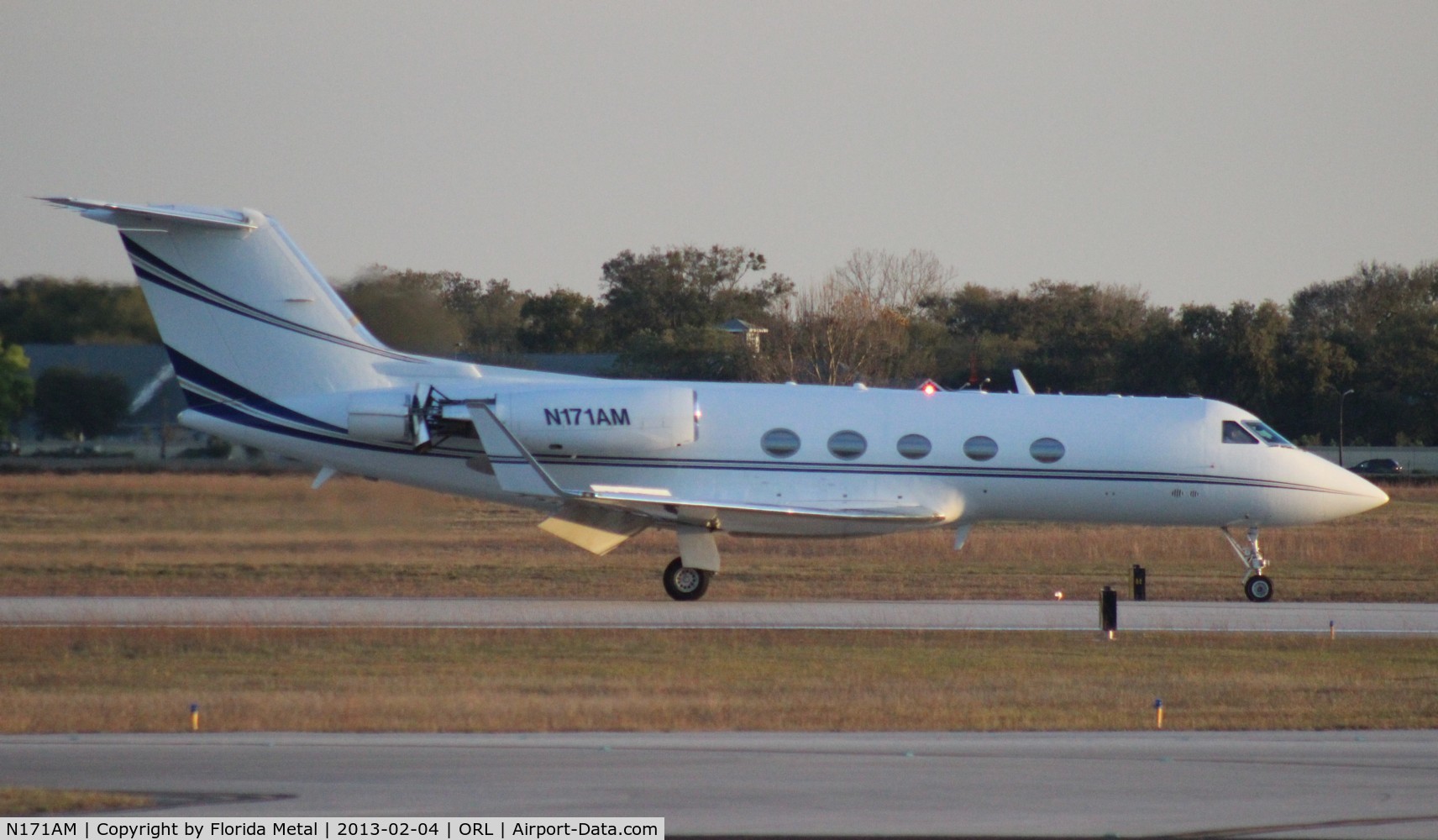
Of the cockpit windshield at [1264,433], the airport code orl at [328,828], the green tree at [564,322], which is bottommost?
the airport code orl at [328,828]

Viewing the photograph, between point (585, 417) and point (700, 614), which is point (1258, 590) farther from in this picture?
point (585, 417)

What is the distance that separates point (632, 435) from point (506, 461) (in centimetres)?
183

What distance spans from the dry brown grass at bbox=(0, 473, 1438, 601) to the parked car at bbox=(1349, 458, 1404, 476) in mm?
32029

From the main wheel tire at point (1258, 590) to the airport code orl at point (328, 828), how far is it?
1595cm

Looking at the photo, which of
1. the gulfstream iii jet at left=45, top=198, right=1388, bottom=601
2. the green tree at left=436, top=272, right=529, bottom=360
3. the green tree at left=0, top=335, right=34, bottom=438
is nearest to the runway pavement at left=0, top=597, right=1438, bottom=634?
the gulfstream iii jet at left=45, top=198, right=1388, bottom=601

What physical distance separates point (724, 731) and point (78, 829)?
4902mm

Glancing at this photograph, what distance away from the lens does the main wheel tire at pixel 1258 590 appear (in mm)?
21828

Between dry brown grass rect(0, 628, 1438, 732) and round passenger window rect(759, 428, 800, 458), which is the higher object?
round passenger window rect(759, 428, 800, 458)

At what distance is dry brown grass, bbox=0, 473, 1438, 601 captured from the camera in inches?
832

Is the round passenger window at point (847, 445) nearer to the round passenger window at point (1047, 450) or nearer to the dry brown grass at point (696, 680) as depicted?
the round passenger window at point (1047, 450)

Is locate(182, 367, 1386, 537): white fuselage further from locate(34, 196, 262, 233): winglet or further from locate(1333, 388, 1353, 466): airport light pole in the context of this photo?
locate(1333, 388, 1353, 466): airport light pole

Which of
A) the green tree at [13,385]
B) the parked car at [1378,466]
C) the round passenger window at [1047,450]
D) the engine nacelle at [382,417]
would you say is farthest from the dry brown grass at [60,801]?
the parked car at [1378,466]

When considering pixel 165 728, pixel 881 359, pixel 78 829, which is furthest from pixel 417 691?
pixel 881 359

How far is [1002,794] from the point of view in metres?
8.84
